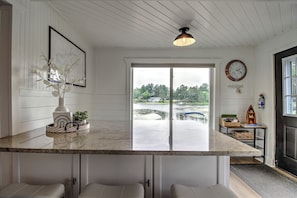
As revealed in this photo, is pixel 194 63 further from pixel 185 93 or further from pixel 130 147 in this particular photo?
pixel 130 147

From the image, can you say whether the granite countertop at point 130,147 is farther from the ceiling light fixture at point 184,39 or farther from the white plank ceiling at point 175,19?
the ceiling light fixture at point 184,39

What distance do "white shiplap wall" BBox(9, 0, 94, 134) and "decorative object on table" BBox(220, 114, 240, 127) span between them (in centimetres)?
282

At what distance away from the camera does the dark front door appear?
9.80 ft

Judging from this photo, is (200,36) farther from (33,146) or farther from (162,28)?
(33,146)

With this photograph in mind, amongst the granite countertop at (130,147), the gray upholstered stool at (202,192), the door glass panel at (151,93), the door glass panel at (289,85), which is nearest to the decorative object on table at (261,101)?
the door glass panel at (289,85)

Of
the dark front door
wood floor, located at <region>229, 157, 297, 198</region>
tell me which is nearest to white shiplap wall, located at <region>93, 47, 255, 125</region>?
the dark front door

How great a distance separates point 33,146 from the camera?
1235 millimetres

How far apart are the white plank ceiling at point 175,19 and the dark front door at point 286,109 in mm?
463

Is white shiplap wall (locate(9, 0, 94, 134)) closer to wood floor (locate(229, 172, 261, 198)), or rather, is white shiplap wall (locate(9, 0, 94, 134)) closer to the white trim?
the white trim

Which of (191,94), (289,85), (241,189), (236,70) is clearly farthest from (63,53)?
(289,85)

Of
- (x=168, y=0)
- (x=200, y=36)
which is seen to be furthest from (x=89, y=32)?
(x=200, y=36)

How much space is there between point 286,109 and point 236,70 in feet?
3.80

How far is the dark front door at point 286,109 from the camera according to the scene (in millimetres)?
2988

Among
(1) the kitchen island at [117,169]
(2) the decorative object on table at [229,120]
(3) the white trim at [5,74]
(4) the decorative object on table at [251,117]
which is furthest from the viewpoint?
(4) the decorative object on table at [251,117]
